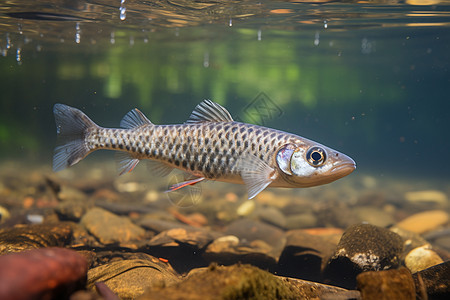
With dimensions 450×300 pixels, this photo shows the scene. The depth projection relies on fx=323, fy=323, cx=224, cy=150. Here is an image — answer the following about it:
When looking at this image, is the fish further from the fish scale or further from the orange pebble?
the orange pebble

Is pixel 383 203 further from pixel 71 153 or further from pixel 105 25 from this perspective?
pixel 105 25

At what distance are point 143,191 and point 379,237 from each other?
9670mm

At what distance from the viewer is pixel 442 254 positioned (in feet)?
18.5

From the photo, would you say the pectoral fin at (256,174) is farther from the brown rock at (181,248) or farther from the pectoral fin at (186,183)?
the brown rock at (181,248)

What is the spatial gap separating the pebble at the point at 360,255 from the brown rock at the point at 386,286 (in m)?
1.34

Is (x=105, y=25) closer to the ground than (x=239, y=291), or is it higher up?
higher up

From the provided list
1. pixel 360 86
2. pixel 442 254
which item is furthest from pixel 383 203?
pixel 360 86

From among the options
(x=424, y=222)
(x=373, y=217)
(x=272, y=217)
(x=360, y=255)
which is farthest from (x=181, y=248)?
(x=424, y=222)

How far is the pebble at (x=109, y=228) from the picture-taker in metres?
6.03

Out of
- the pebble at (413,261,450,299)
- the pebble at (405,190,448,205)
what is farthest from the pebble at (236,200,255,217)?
the pebble at (405,190,448,205)

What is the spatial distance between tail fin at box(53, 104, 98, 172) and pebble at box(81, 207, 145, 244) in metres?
1.99

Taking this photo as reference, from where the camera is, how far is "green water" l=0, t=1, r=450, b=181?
406 inches

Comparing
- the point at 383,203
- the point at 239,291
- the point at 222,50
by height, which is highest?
the point at 222,50

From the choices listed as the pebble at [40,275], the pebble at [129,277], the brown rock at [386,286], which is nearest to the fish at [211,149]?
the pebble at [129,277]
